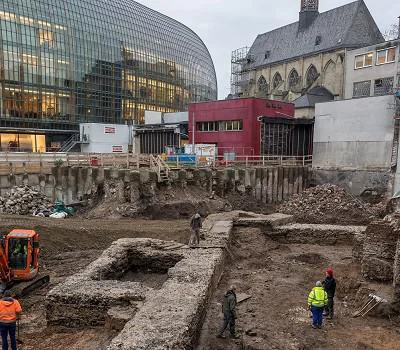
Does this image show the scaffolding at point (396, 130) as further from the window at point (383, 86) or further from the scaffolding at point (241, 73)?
the scaffolding at point (241, 73)

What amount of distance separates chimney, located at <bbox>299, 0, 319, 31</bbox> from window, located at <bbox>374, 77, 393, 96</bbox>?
2238 centimetres

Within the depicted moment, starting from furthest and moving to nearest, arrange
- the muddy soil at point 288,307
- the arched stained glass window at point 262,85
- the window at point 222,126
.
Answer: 1. the arched stained glass window at point 262,85
2. the window at point 222,126
3. the muddy soil at point 288,307

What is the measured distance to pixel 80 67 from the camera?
56312mm

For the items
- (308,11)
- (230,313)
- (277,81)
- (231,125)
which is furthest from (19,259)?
(308,11)

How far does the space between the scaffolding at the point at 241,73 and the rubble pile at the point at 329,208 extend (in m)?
37.8

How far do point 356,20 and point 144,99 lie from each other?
36.4m

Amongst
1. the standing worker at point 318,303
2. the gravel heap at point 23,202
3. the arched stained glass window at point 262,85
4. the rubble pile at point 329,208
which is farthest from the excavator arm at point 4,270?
the arched stained glass window at point 262,85

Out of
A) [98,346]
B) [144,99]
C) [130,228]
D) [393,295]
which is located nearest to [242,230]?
[130,228]

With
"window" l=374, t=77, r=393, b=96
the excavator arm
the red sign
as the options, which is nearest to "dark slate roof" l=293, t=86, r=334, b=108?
"window" l=374, t=77, r=393, b=96

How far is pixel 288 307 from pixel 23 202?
2059 centimetres

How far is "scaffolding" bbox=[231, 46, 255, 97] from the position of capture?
60781 mm

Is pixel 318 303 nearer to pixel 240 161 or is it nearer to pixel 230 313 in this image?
pixel 230 313

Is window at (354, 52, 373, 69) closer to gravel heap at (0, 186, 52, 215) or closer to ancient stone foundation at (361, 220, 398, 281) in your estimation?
ancient stone foundation at (361, 220, 398, 281)

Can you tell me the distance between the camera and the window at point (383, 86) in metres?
33.5
